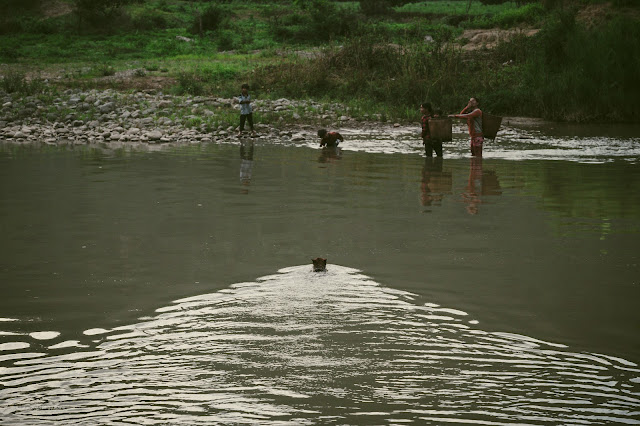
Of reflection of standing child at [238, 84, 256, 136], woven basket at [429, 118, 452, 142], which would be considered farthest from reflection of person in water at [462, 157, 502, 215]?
reflection of standing child at [238, 84, 256, 136]

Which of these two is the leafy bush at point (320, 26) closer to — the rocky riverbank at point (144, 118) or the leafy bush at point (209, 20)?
the leafy bush at point (209, 20)

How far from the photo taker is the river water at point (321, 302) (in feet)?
16.7

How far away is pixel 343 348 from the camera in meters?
5.99

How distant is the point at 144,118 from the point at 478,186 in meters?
15.1

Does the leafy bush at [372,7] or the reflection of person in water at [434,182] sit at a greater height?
the leafy bush at [372,7]

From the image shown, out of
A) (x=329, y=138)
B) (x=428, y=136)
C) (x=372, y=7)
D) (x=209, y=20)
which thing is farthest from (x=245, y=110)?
(x=372, y=7)

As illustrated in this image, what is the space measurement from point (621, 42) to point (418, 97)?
7.59 metres

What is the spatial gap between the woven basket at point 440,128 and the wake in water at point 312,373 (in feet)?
39.0

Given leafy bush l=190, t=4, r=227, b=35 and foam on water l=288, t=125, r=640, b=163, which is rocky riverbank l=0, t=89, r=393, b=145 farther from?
leafy bush l=190, t=4, r=227, b=35

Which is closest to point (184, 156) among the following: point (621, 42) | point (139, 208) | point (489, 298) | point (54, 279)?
point (139, 208)

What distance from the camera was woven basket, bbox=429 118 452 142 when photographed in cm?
1861

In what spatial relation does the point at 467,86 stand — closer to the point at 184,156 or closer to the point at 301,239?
the point at 184,156

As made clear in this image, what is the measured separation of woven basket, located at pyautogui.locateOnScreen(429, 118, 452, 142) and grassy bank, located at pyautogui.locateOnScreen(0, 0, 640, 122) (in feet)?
34.2

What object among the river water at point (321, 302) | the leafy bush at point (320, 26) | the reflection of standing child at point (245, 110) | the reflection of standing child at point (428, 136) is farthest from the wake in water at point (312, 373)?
the leafy bush at point (320, 26)
